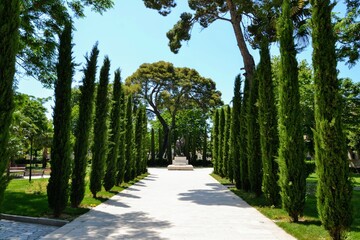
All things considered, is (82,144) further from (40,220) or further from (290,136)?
(290,136)

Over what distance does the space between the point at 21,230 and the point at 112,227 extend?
6.13 ft

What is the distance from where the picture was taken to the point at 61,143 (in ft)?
26.7

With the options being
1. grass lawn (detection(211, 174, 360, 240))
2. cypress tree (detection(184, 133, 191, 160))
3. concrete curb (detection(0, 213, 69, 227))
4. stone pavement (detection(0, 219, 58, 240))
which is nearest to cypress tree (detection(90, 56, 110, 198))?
Result: concrete curb (detection(0, 213, 69, 227))

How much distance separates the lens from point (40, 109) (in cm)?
3041

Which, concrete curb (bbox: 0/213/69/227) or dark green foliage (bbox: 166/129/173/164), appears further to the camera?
dark green foliage (bbox: 166/129/173/164)

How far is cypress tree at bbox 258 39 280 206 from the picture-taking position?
372 inches

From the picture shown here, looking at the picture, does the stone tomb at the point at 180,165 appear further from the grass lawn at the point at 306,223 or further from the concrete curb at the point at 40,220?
the concrete curb at the point at 40,220

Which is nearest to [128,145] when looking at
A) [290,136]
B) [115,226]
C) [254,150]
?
[254,150]

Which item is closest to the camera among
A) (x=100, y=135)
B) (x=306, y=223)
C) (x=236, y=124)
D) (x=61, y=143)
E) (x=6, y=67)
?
(x=6, y=67)

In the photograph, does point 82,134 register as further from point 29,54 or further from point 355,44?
point 355,44

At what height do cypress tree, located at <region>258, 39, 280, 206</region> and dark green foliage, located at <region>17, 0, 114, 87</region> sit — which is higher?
dark green foliage, located at <region>17, 0, 114, 87</region>

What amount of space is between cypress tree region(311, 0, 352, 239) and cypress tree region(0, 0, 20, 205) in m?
5.26

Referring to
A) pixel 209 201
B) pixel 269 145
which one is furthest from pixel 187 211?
pixel 269 145

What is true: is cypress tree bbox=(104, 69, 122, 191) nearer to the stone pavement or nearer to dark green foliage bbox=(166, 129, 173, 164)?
the stone pavement
